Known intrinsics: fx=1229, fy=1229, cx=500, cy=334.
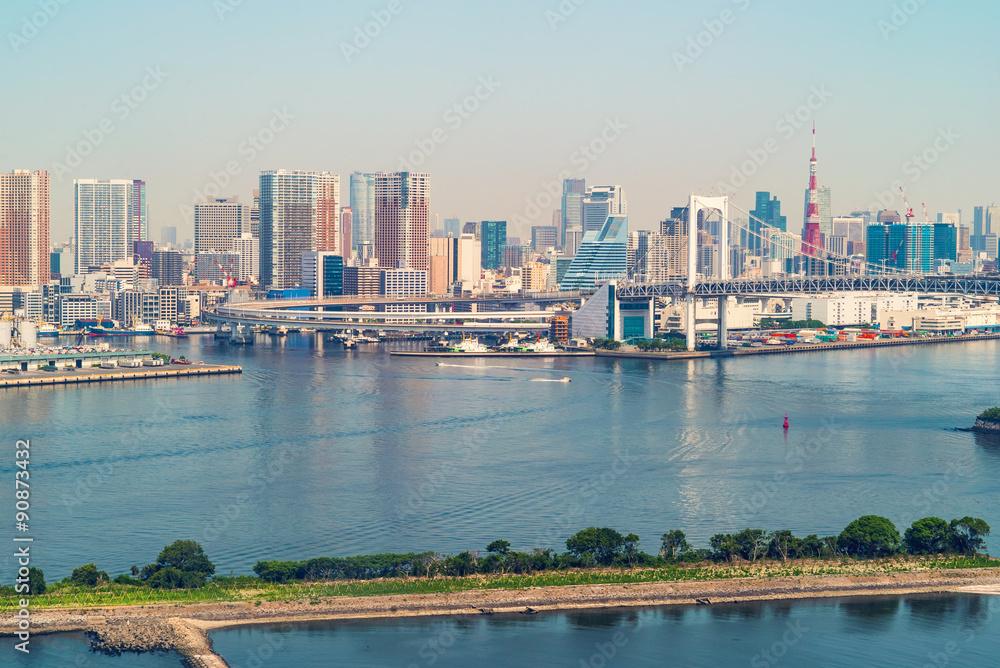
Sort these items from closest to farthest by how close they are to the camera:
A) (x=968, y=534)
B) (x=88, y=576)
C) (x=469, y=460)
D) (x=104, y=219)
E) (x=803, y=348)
Result: (x=88, y=576) < (x=968, y=534) < (x=469, y=460) < (x=803, y=348) < (x=104, y=219)

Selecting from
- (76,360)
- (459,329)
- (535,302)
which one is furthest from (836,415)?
(535,302)

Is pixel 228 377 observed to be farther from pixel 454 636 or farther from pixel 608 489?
pixel 454 636

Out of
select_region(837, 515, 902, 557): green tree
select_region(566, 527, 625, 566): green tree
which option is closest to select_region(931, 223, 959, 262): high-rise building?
select_region(837, 515, 902, 557): green tree

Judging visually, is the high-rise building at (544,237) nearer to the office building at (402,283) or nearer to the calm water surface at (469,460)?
the office building at (402,283)

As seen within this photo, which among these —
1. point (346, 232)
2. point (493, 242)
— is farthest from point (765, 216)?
point (346, 232)

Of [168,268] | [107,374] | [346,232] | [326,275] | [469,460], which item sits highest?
[346,232]

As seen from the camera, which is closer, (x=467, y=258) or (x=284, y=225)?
(x=284, y=225)

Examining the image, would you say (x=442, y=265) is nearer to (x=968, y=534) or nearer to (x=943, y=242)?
(x=943, y=242)
